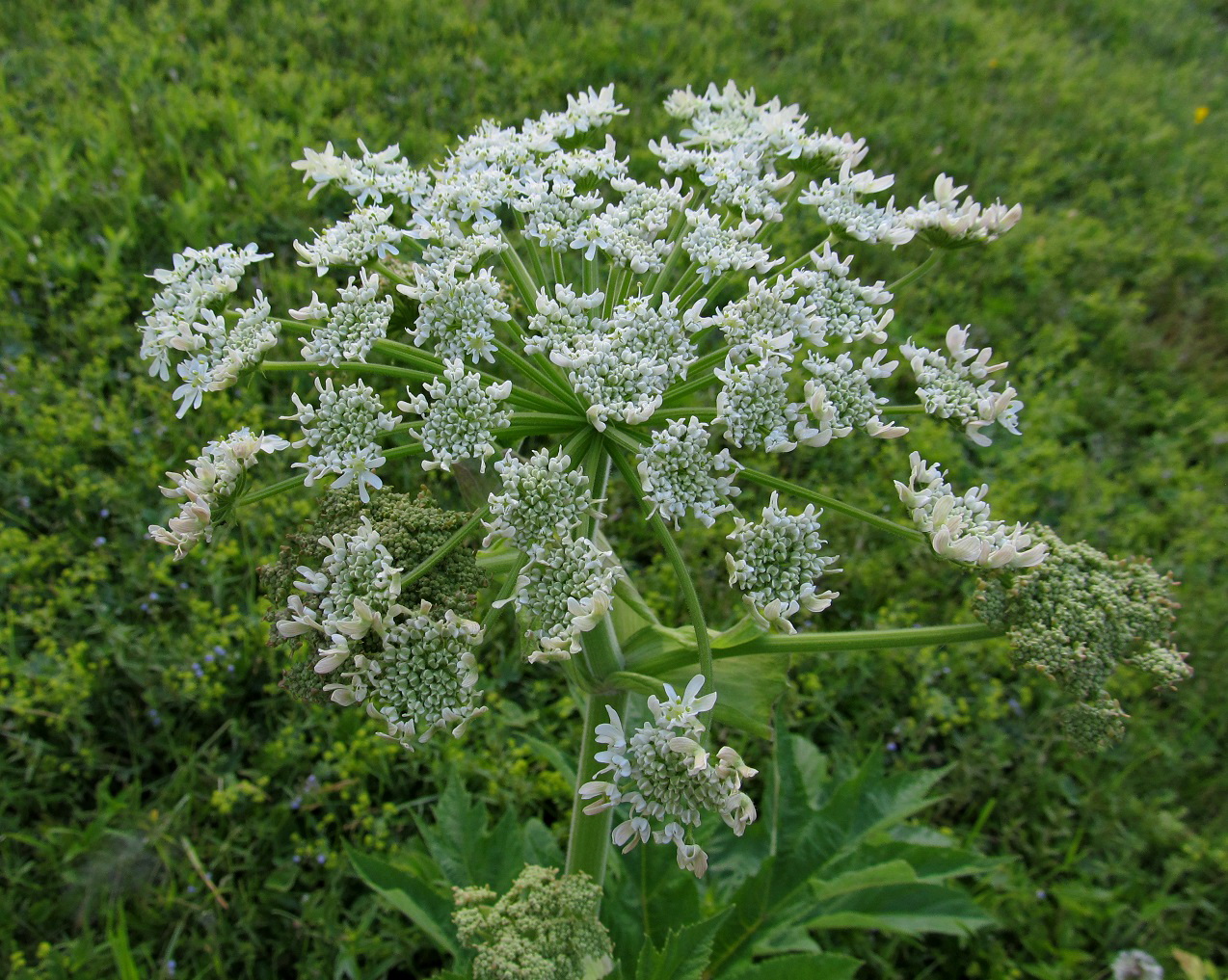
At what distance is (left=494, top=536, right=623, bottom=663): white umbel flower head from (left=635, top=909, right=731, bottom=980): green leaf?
1148 mm

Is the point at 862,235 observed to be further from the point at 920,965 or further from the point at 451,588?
the point at 920,965

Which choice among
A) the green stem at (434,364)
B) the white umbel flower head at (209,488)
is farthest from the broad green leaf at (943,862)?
the white umbel flower head at (209,488)

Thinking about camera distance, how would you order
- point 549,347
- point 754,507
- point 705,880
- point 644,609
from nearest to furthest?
point 549,347 < point 644,609 < point 705,880 < point 754,507

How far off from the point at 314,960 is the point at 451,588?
2185 mm

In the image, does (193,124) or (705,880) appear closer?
(705,880)

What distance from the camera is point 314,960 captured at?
11.7 feet

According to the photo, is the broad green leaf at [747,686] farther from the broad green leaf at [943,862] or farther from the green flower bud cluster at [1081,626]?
the broad green leaf at [943,862]

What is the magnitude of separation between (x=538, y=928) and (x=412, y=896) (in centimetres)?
103

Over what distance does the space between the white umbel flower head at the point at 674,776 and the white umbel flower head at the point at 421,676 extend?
36 centimetres

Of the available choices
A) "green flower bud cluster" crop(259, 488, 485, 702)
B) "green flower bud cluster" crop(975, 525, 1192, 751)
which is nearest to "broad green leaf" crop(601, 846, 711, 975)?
"green flower bud cluster" crop(975, 525, 1192, 751)

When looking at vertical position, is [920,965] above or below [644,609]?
below

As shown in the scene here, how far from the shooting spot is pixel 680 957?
109 inches

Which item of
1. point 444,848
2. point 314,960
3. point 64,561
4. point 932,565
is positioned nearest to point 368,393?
point 444,848

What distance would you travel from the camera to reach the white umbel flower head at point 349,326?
2404 millimetres
